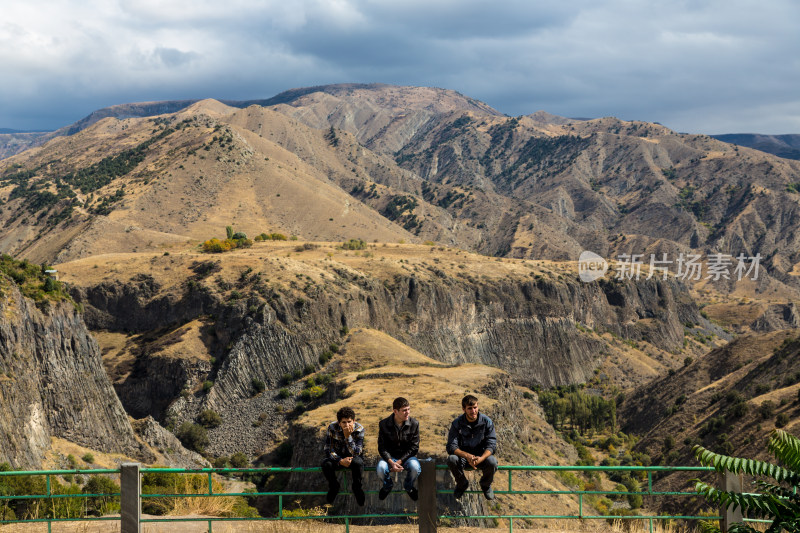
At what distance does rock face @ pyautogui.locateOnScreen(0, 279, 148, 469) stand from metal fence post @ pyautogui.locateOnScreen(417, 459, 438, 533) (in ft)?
126

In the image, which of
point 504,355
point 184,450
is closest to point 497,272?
point 504,355

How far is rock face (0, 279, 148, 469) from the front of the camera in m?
44.9

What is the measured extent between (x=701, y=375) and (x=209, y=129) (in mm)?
146266

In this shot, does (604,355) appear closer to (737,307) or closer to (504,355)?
(504,355)

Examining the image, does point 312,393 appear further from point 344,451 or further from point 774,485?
point 774,485

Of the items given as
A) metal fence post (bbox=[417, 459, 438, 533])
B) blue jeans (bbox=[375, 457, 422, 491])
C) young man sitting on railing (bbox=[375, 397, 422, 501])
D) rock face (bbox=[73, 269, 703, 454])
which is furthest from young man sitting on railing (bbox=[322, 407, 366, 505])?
rock face (bbox=[73, 269, 703, 454])

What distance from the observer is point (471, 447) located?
12773 mm

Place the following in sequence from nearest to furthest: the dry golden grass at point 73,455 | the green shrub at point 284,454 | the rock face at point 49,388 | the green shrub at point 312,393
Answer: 1. the rock face at point 49,388
2. the dry golden grass at point 73,455
3. the green shrub at point 284,454
4. the green shrub at point 312,393

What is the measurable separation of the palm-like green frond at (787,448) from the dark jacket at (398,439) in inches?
232

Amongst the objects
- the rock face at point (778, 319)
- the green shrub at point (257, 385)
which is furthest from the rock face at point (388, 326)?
the rock face at point (778, 319)

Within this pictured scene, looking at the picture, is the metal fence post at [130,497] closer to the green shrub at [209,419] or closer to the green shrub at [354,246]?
the green shrub at [209,419]

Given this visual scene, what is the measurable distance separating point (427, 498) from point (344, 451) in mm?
1811

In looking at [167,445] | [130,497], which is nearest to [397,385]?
[167,445]

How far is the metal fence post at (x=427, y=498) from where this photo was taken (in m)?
11.9
